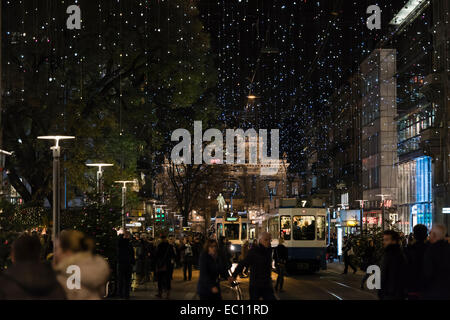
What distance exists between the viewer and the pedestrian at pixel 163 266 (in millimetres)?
23703

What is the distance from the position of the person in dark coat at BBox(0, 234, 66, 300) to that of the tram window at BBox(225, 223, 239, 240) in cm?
5016

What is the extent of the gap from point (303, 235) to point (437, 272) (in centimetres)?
2839

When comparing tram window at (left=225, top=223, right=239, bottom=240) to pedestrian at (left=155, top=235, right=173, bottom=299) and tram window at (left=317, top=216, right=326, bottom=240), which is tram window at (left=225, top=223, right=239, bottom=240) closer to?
tram window at (left=317, top=216, right=326, bottom=240)

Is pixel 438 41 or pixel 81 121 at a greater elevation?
pixel 438 41

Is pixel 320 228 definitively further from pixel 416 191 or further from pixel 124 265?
pixel 124 265

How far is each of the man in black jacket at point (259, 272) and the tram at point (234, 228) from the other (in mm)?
43446

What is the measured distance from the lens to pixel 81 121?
31594 millimetres

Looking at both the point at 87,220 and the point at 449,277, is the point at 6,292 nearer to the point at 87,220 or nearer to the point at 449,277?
the point at 449,277

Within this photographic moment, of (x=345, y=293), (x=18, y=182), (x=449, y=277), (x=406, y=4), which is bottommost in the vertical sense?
(x=345, y=293)

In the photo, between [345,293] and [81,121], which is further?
[81,121]

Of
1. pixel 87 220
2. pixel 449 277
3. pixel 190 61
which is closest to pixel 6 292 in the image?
pixel 449 277

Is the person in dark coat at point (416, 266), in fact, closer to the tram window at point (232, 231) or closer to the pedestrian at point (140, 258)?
the pedestrian at point (140, 258)

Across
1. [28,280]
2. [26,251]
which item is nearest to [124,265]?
[26,251]

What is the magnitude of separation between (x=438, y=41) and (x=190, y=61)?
17.9 m
